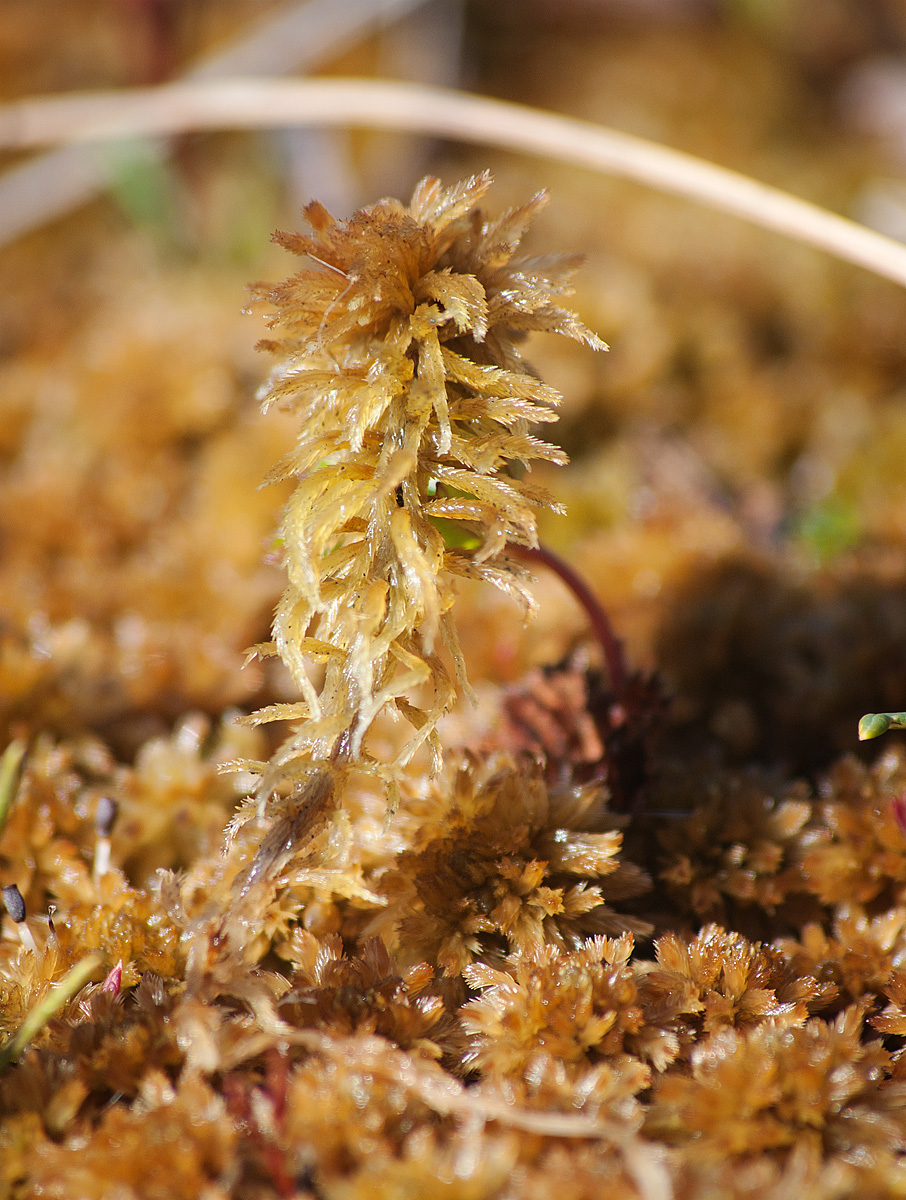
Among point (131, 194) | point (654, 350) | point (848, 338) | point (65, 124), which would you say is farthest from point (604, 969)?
point (131, 194)

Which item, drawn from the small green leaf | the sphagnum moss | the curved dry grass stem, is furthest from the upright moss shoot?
the curved dry grass stem

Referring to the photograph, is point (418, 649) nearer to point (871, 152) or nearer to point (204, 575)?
point (204, 575)

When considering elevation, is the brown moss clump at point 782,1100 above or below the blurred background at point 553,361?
below

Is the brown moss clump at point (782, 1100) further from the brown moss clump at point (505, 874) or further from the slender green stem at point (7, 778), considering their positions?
the slender green stem at point (7, 778)

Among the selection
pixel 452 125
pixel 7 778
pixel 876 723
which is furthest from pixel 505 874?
pixel 452 125

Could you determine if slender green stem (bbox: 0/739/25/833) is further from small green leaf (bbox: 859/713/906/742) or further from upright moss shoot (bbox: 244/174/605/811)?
small green leaf (bbox: 859/713/906/742)

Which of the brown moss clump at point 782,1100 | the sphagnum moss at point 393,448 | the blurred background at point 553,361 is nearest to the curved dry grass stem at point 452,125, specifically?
the blurred background at point 553,361

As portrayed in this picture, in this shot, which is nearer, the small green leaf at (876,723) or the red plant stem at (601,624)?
the small green leaf at (876,723)
